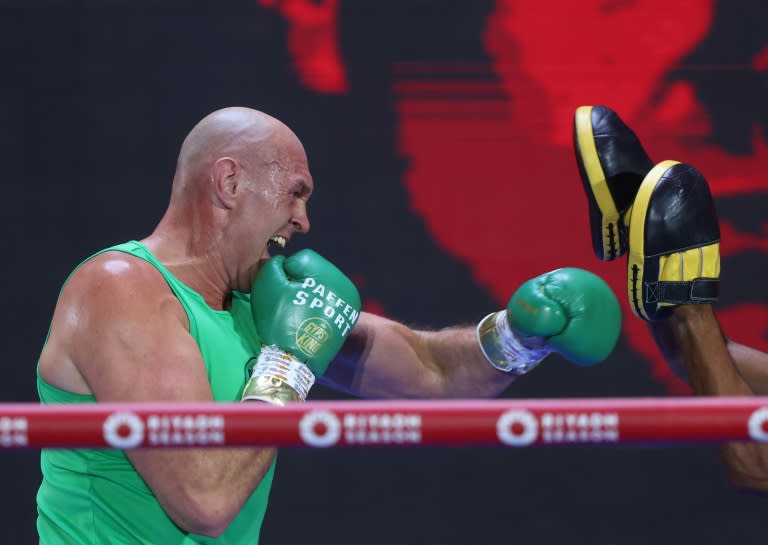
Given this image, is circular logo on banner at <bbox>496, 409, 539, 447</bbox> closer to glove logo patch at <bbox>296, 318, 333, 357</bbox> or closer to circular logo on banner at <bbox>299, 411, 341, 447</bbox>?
circular logo on banner at <bbox>299, 411, 341, 447</bbox>

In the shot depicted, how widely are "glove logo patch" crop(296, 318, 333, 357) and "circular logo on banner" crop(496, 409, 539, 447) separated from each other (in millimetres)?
874

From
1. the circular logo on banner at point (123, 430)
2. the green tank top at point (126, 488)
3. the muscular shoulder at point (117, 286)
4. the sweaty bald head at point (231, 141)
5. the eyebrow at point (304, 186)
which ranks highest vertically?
the sweaty bald head at point (231, 141)

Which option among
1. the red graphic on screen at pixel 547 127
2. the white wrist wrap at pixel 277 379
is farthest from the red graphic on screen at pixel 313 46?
the white wrist wrap at pixel 277 379

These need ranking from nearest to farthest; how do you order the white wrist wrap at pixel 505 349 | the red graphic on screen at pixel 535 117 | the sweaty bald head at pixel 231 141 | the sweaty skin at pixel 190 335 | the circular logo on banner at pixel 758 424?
the circular logo on banner at pixel 758 424, the sweaty skin at pixel 190 335, the sweaty bald head at pixel 231 141, the white wrist wrap at pixel 505 349, the red graphic on screen at pixel 535 117

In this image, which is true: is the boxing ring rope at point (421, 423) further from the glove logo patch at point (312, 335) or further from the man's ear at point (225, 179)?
the man's ear at point (225, 179)

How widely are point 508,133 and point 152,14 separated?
45.4 inches

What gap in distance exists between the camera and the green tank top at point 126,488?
74.6 inches

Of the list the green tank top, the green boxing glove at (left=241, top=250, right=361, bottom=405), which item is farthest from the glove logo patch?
the green tank top

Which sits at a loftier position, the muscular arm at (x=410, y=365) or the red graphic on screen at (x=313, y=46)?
the red graphic on screen at (x=313, y=46)

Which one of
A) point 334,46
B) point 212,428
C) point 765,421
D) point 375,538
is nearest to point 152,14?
point 334,46

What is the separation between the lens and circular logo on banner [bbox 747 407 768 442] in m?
1.21

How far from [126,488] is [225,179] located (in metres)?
0.67

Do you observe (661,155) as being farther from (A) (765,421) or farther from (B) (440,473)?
(A) (765,421)

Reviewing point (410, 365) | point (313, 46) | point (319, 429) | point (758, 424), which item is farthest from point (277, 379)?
point (313, 46)
